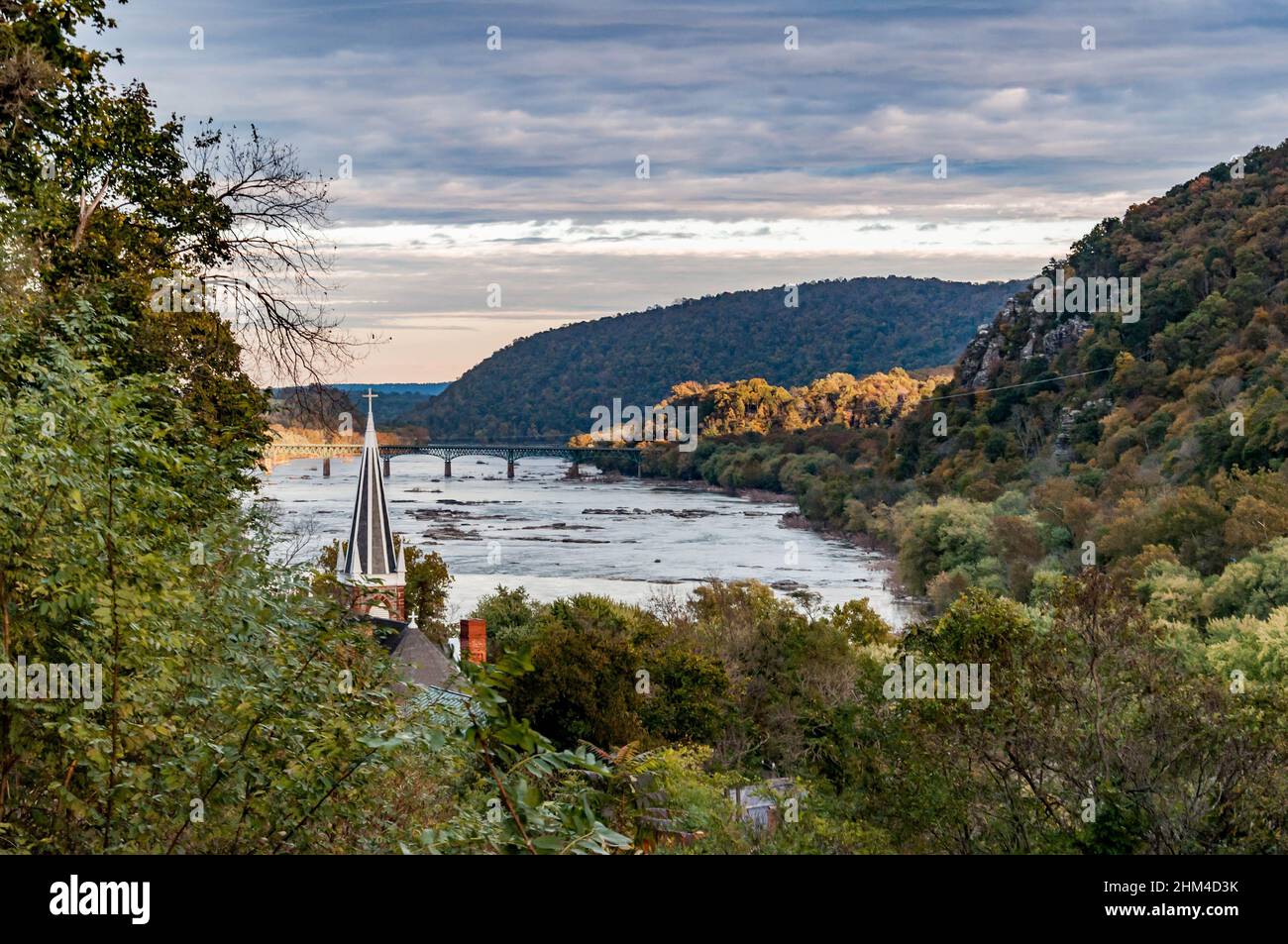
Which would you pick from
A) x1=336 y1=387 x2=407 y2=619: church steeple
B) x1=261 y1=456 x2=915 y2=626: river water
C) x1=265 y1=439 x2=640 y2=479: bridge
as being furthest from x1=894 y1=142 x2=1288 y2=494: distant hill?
x1=265 y1=439 x2=640 y2=479: bridge

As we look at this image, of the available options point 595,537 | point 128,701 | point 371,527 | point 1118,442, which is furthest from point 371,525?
point 595,537

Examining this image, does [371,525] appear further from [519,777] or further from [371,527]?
[519,777]

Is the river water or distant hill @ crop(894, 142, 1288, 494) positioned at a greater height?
distant hill @ crop(894, 142, 1288, 494)

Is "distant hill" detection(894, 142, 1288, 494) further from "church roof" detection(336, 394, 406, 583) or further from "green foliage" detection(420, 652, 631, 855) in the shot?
"green foliage" detection(420, 652, 631, 855)

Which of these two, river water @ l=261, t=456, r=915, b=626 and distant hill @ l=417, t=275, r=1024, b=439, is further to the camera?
distant hill @ l=417, t=275, r=1024, b=439

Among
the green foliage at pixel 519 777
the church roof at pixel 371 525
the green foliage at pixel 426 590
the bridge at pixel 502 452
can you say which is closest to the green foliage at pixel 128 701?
the green foliage at pixel 519 777

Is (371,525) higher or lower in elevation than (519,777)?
lower
